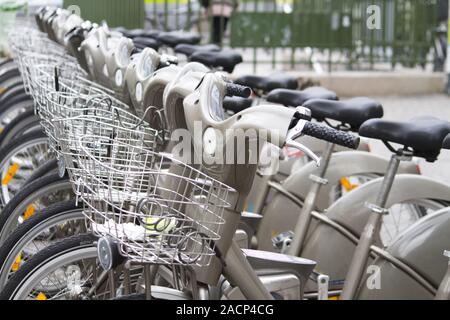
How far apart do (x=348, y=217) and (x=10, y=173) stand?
7.00 feet

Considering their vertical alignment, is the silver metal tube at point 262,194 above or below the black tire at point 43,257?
below

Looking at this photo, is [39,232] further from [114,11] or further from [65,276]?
[114,11]

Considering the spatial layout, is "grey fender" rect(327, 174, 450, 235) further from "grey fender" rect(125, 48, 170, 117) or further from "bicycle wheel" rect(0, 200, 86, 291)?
"bicycle wheel" rect(0, 200, 86, 291)

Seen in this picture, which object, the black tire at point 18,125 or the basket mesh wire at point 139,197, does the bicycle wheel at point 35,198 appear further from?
the black tire at point 18,125

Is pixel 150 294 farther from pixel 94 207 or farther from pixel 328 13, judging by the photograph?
pixel 328 13

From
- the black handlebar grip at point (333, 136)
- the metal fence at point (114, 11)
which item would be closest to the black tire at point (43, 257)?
the black handlebar grip at point (333, 136)

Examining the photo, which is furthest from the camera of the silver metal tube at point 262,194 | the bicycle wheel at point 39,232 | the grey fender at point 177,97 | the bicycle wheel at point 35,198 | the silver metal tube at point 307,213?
the silver metal tube at point 262,194

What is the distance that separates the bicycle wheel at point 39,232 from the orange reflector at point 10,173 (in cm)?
172

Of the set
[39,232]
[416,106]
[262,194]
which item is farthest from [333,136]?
[416,106]

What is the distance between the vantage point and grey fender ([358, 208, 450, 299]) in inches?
149

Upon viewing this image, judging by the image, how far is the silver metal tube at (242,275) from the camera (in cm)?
299

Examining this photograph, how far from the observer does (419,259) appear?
12.5ft

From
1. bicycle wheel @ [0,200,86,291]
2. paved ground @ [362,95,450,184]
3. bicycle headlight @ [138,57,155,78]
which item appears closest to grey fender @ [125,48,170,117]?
bicycle headlight @ [138,57,155,78]

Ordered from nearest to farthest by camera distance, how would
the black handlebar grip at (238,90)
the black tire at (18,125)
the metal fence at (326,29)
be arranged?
the black handlebar grip at (238,90), the black tire at (18,125), the metal fence at (326,29)
